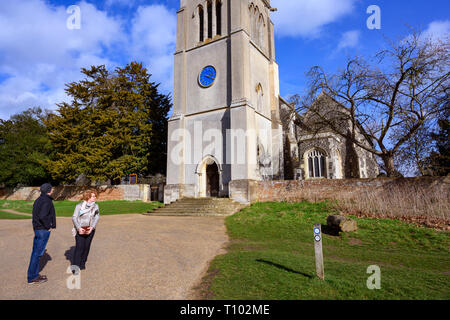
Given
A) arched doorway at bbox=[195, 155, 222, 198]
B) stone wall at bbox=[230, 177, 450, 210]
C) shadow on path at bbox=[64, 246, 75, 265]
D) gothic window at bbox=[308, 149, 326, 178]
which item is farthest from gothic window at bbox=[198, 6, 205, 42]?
shadow on path at bbox=[64, 246, 75, 265]

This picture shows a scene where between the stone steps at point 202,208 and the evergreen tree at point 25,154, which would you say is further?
the evergreen tree at point 25,154

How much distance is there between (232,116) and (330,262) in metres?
13.8

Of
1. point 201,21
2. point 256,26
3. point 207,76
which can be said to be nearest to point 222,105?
point 207,76

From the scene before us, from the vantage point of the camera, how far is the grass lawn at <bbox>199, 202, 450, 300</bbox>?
4324 millimetres

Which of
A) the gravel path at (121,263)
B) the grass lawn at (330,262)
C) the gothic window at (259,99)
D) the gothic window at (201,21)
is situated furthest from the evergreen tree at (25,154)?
the grass lawn at (330,262)

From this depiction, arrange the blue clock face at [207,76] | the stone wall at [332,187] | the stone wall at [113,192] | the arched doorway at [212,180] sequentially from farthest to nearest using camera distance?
the stone wall at [113,192], the blue clock face at [207,76], the arched doorway at [212,180], the stone wall at [332,187]

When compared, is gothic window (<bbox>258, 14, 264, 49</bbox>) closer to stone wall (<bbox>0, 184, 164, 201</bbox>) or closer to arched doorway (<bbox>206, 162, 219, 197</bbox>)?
arched doorway (<bbox>206, 162, 219, 197</bbox>)

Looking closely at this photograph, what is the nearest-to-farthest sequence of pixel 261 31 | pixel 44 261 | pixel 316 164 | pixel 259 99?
pixel 44 261, pixel 259 99, pixel 261 31, pixel 316 164

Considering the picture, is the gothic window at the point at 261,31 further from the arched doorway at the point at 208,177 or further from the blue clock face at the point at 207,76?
the arched doorway at the point at 208,177

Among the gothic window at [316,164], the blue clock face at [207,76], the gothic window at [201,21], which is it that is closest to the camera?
the blue clock face at [207,76]

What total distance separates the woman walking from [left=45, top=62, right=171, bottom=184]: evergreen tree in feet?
64.5

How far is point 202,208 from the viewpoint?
16.4m

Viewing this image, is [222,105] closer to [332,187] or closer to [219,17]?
[219,17]

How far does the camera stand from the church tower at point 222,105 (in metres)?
18.6
